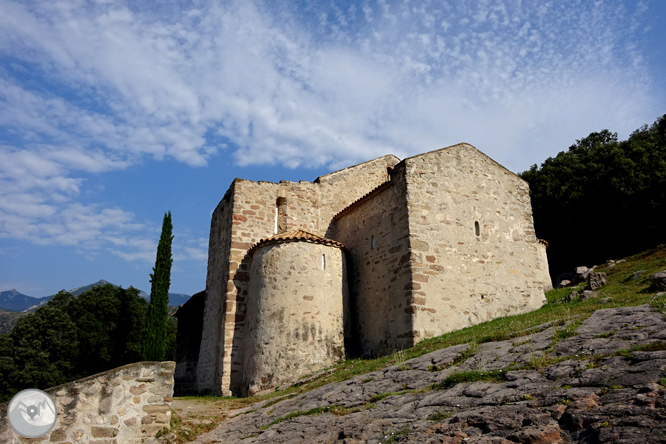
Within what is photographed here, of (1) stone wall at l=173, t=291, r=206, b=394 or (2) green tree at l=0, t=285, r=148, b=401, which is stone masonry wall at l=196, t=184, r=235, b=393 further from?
(2) green tree at l=0, t=285, r=148, b=401

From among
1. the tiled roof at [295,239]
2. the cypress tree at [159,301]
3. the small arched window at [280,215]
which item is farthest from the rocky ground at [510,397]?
the cypress tree at [159,301]

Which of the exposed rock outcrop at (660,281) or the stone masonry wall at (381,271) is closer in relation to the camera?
the exposed rock outcrop at (660,281)

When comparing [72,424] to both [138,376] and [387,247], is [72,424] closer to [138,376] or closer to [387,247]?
[138,376]

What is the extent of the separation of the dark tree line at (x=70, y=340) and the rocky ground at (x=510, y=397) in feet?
80.2

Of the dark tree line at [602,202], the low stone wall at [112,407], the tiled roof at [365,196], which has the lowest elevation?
the low stone wall at [112,407]

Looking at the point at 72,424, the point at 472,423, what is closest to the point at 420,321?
the point at 472,423

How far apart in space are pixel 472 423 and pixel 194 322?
19621 millimetres

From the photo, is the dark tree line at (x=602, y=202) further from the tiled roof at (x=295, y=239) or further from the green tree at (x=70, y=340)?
the green tree at (x=70, y=340)

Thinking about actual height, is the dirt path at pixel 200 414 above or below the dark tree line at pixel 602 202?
below

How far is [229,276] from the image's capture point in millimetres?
17906

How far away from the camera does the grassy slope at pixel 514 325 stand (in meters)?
10.6

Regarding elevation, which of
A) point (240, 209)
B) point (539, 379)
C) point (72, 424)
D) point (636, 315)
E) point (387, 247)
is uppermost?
point (240, 209)

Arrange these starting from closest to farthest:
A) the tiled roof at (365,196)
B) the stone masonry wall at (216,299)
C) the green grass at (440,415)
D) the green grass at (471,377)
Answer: the green grass at (440,415) < the green grass at (471,377) < the tiled roof at (365,196) < the stone masonry wall at (216,299)

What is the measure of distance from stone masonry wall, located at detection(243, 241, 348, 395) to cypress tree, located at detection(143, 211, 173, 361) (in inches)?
A: 264
